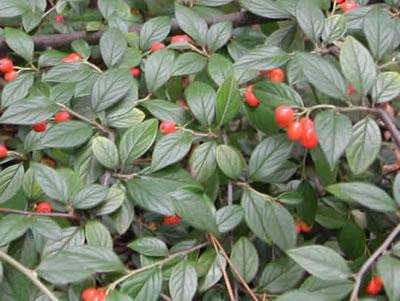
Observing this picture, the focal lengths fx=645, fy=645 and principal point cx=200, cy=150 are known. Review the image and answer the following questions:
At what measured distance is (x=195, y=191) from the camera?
0.90 meters

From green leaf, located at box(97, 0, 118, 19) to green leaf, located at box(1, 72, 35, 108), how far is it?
19 cm

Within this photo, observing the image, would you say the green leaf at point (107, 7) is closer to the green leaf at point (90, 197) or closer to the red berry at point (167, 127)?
the red berry at point (167, 127)

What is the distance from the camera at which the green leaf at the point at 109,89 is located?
3.27 feet

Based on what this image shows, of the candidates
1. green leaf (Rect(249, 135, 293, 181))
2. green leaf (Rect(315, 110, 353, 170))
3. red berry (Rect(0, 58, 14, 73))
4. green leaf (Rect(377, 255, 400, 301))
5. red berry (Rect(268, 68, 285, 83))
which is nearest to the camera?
green leaf (Rect(377, 255, 400, 301))

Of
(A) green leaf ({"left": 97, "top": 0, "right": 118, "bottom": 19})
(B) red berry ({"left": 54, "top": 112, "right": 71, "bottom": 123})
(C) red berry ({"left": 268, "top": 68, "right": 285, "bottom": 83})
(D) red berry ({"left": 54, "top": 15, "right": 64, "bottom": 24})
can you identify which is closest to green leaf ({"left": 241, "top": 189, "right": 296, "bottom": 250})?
(C) red berry ({"left": 268, "top": 68, "right": 285, "bottom": 83})

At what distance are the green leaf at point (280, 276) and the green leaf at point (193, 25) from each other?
0.42 m

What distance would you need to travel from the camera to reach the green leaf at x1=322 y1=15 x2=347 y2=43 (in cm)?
100

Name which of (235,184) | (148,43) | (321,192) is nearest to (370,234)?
(321,192)

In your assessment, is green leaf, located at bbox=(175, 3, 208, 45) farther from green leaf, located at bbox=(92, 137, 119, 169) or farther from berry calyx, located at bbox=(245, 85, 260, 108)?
green leaf, located at bbox=(92, 137, 119, 169)

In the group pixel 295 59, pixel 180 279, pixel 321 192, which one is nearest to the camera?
pixel 180 279

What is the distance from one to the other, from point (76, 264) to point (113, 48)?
Answer: 439mm

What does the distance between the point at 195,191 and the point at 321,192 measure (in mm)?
284

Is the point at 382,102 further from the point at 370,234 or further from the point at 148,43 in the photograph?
the point at 148,43

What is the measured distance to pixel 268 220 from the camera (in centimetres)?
88
